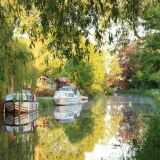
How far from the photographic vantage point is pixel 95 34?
9.82m

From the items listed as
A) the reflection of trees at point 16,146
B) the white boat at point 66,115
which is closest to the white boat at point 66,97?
the white boat at point 66,115

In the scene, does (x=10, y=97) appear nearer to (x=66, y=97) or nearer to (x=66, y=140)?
(x=66, y=140)

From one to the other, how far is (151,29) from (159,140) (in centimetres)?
1194

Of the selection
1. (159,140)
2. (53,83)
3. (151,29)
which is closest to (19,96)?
(151,29)

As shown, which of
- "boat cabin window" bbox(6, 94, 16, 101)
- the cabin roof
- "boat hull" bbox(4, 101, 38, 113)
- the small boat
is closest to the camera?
"boat cabin window" bbox(6, 94, 16, 101)

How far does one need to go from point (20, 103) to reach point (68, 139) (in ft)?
50.9

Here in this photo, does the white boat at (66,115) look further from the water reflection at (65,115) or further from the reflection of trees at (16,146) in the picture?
the reflection of trees at (16,146)

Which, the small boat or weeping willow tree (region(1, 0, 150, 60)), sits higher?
weeping willow tree (region(1, 0, 150, 60))

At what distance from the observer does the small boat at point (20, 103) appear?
37.8m

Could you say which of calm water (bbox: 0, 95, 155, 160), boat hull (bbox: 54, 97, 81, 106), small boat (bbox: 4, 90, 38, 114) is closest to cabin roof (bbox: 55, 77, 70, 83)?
boat hull (bbox: 54, 97, 81, 106)

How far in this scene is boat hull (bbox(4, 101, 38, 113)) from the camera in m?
38.5

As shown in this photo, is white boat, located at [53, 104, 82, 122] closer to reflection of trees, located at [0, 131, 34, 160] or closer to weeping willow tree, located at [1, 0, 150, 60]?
reflection of trees, located at [0, 131, 34, 160]

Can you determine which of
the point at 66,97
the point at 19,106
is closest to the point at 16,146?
the point at 19,106

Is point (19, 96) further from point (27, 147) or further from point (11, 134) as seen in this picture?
point (27, 147)
